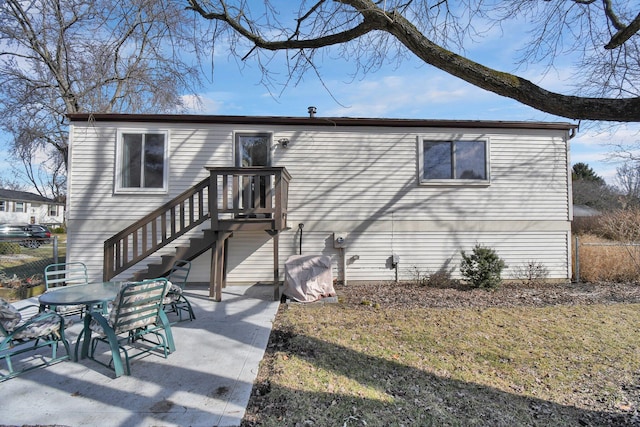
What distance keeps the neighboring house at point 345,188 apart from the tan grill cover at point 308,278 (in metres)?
1.15

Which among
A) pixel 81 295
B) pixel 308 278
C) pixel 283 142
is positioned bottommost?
pixel 308 278

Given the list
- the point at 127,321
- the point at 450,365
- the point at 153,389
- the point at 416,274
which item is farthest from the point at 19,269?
the point at 450,365

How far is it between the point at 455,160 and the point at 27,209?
44.5m

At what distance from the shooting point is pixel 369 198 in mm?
→ 7980

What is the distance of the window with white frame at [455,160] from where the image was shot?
8102 millimetres

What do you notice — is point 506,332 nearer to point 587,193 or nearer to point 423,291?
point 423,291

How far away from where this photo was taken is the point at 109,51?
20.6 ft

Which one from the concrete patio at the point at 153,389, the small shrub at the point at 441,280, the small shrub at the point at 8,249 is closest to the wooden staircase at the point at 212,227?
the concrete patio at the point at 153,389

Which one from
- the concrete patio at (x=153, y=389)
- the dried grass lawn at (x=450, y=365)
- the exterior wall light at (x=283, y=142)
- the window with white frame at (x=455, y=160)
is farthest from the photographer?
the window with white frame at (x=455, y=160)

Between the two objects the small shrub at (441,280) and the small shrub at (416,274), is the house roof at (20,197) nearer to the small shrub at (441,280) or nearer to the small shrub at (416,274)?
the small shrub at (416,274)

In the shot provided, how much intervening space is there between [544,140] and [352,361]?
7.88m

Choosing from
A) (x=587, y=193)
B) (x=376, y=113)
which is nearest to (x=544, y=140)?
(x=376, y=113)

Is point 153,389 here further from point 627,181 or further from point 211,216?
point 627,181

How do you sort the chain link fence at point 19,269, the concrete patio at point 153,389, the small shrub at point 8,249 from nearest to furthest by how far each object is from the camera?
1. the concrete patio at point 153,389
2. the chain link fence at point 19,269
3. the small shrub at point 8,249
